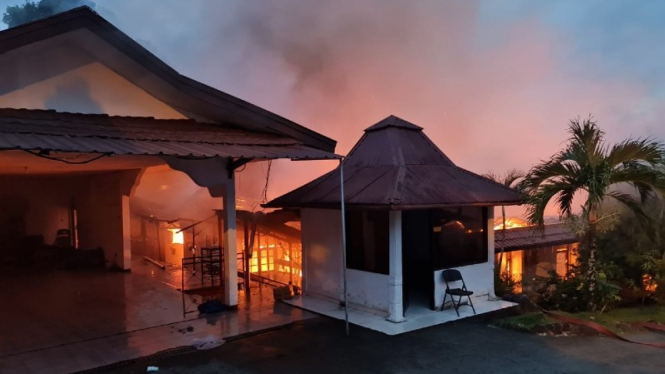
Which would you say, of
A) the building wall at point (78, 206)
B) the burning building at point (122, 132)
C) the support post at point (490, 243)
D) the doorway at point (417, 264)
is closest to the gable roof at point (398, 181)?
the support post at point (490, 243)

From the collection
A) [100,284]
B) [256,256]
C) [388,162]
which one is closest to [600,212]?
[388,162]

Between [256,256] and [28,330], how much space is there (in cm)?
592

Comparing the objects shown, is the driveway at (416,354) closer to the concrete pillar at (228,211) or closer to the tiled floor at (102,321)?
the tiled floor at (102,321)

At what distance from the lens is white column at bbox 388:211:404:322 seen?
27.0 ft

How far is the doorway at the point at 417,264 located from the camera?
9078 mm

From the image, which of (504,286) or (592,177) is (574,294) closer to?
(504,286)

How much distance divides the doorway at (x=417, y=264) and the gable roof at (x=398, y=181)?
814 millimetres

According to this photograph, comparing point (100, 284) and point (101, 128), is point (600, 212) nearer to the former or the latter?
point (101, 128)

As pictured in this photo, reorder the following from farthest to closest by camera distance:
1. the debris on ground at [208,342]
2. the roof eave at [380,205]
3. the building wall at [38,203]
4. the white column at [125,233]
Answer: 1. the building wall at [38,203]
2. the white column at [125,233]
3. the roof eave at [380,205]
4. the debris on ground at [208,342]

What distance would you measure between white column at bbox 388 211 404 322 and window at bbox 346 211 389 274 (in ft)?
1.12

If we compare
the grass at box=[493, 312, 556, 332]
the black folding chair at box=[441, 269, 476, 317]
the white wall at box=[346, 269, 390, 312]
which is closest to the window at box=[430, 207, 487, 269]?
the black folding chair at box=[441, 269, 476, 317]

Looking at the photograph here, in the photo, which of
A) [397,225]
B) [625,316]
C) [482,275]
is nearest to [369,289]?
[397,225]

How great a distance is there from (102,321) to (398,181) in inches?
232

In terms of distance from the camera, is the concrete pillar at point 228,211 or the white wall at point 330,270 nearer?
the white wall at point 330,270
